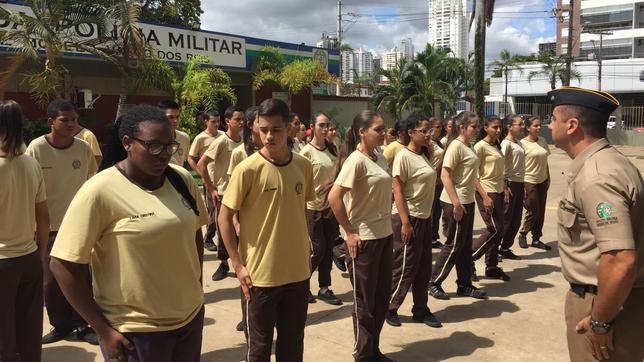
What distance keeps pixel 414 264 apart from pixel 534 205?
3.58m

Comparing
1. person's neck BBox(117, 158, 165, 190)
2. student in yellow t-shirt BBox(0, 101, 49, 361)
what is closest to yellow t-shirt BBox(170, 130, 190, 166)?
student in yellow t-shirt BBox(0, 101, 49, 361)

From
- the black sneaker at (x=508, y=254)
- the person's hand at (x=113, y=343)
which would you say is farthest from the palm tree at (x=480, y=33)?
the person's hand at (x=113, y=343)

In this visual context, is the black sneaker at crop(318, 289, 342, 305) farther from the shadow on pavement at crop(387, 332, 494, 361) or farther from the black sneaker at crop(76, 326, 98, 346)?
the black sneaker at crop(76, 326, 98, 346)

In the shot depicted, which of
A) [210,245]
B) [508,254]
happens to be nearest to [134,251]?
[210,245]

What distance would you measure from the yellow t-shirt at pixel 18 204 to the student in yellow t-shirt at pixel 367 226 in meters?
1.93

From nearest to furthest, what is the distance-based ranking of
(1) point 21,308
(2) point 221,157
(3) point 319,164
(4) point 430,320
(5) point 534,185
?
(1) point 21,308, (4) point 430,320, (3) point 319,164, (2) point 221,157, (5) point 534,185

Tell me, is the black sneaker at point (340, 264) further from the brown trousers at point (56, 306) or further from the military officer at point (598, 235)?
the military officer at point (598, 235)

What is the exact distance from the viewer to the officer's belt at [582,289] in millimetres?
2424

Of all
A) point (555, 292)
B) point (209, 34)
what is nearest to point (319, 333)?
point (555, 292)

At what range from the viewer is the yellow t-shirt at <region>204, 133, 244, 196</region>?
20.3ft

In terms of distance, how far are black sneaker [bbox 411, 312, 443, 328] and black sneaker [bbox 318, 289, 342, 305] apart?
0.83m

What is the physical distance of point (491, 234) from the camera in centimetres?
585

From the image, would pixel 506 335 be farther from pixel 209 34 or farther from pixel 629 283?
pixel 209 34

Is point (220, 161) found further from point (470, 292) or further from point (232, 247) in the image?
point (232, 247)
